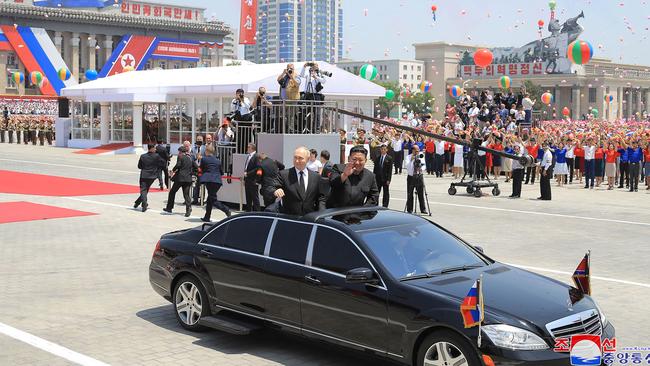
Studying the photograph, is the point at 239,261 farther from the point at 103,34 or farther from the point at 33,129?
the point at 103,34

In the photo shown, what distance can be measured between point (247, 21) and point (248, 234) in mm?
70880

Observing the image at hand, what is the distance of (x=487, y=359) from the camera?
6461mm

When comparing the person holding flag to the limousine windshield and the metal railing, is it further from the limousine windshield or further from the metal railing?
the metal railing

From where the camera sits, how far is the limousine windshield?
24.8 feet

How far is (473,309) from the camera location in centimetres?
658

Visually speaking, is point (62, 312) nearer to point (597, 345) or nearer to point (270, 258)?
point (270, 258)

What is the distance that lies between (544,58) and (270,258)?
163m

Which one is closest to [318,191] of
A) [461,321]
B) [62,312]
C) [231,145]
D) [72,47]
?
[62,312]

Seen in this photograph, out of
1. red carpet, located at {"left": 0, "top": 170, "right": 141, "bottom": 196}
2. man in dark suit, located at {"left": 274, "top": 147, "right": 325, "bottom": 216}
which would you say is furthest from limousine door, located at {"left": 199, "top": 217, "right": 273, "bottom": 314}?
red carpet, located at {"left": 0, "top": 170, "right": 141, "bottom": 196}

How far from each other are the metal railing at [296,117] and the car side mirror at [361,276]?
1336 centimetres

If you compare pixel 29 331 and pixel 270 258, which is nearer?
pixel 270 258

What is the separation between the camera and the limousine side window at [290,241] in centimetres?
813

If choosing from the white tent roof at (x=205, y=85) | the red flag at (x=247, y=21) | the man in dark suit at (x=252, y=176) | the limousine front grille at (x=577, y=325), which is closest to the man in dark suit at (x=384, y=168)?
the man in dark suit at (x=252, y=176)

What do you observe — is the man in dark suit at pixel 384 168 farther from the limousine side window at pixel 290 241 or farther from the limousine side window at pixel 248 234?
the limousine side window at pixel 290 241
